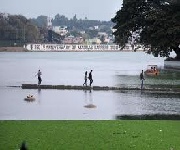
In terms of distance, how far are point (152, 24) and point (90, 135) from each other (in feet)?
197

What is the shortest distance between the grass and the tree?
50.5 metres

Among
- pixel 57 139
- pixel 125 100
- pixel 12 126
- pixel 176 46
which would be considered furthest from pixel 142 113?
pixel 176 46

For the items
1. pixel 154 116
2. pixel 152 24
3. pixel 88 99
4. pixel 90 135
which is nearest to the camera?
pixel 90 135

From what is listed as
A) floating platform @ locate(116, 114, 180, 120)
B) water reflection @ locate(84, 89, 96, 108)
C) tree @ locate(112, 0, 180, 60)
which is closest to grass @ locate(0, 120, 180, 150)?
floating platform @ locate(116, 114, 180, 120)

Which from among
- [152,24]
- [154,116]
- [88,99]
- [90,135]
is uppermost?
[152,24]

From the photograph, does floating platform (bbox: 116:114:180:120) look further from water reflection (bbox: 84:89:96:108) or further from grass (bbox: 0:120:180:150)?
water reflection (bbox: 84:89:96:108)

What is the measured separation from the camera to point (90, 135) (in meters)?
17.4

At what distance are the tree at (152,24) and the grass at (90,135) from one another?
50517 mm

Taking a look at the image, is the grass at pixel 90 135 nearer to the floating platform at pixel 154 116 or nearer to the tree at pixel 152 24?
the floating platform at pixel 154 116

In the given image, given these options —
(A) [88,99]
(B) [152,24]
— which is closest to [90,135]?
(A) [88,99]

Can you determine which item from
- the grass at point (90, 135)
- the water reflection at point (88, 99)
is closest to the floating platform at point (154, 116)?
the grass at point (90, 135)

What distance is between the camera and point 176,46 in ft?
255

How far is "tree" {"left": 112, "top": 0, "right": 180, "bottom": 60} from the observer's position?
72.0m

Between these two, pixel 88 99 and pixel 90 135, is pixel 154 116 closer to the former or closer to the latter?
pixel 90 135
